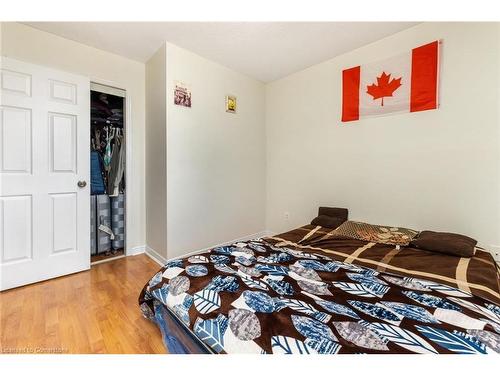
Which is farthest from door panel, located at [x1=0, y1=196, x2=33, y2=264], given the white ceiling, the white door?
the white ceiling

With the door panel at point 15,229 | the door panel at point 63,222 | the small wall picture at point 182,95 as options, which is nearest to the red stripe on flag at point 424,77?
the small wall picture at point 182,95

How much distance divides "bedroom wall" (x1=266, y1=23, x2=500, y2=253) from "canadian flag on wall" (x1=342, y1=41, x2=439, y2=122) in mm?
76

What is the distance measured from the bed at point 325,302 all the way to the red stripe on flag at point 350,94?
162cm

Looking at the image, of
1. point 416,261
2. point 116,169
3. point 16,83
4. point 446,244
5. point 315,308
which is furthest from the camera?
point 116,169

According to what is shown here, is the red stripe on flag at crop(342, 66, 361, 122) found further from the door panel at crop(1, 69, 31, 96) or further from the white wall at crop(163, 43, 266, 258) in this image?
the door panel at crop(1, 69, 31, 96)

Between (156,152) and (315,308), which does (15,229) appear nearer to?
(156,152)

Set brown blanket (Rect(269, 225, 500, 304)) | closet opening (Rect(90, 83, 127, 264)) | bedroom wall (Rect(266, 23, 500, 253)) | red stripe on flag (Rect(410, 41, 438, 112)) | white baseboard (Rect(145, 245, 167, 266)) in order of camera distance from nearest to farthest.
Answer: brown blanket (Rect(269, 225, 500, 304))
bedroom wall (Rect(266, 23, 500, 253))
red stripe on flag (Rect(410, 41, 438, 112))
white baseboard (Rect(145, 245, 167, 266))
closet opening (Rect(90, 83, 127, 264))

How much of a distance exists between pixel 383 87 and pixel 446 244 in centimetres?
165

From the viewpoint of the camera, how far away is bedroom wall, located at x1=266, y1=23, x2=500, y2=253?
1.84 meters

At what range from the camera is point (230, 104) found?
119 inches

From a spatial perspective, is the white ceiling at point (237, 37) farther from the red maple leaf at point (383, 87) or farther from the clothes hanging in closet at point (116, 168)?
the clothes hanging in closet at point (116, 168)

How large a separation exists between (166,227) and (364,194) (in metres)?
2.30

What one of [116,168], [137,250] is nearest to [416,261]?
[137,250]
